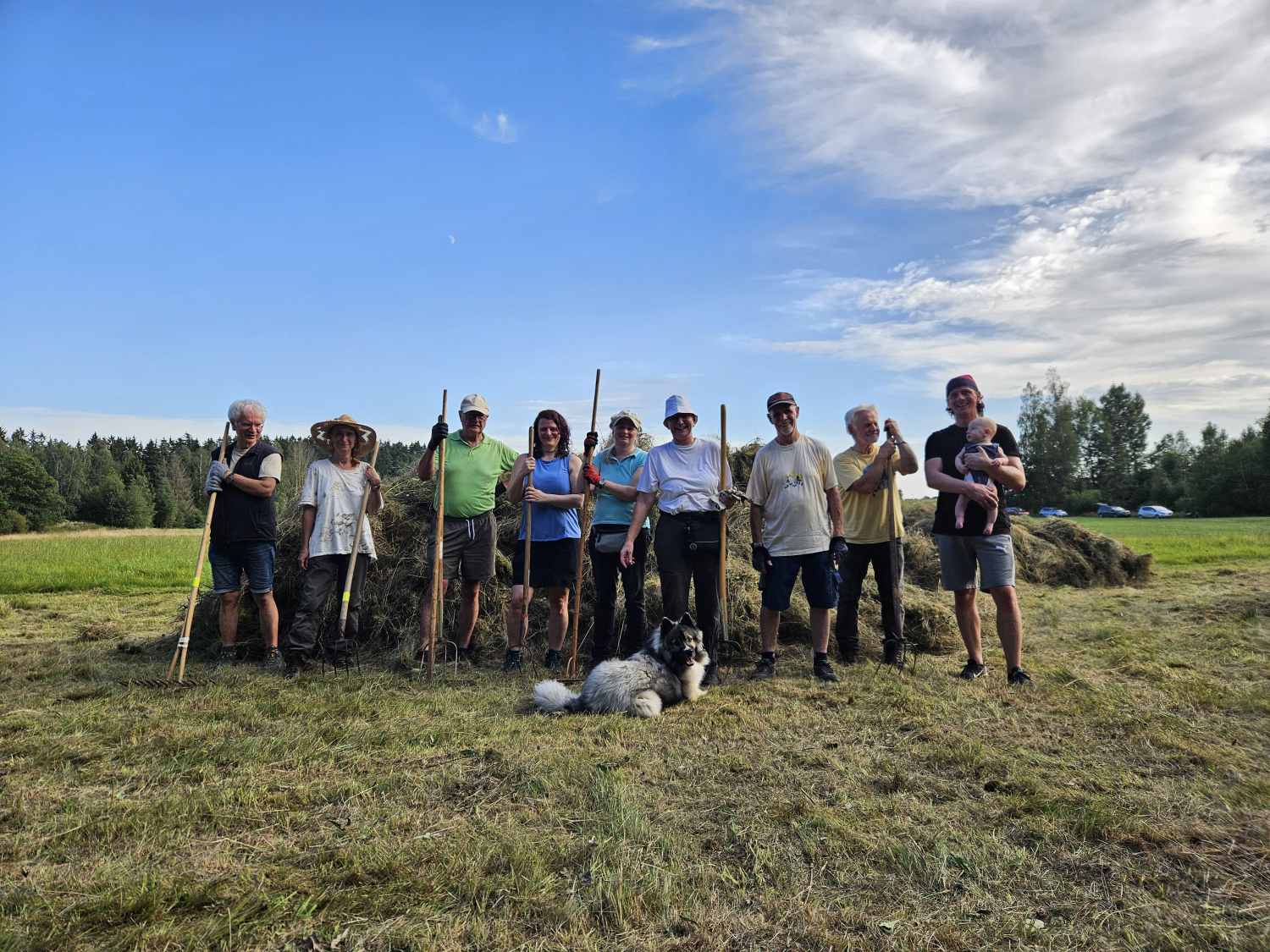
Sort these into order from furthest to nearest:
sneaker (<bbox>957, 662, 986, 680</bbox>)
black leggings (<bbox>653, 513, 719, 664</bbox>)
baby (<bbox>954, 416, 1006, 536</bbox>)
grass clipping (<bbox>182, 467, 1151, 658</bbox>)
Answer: grass clipping (<bbox>182, 467, 1151, 658</bbox>) → black leggings (<bbox>653, 513, 719, 664</bbox>) → sneaker (<bbox>957, 662, 986, 680</bbox>) → baby (<bbox>954, 416, 1006, 536</bbox>)

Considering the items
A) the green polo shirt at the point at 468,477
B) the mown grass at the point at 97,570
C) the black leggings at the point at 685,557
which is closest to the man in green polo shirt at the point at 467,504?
the green polo shirt at the point at 468,477

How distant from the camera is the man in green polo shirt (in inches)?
235

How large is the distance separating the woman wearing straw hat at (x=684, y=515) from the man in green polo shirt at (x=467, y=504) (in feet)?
4.39

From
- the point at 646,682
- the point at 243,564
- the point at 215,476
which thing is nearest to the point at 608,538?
the point at 646,682

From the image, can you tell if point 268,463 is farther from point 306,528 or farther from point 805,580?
point 805,580

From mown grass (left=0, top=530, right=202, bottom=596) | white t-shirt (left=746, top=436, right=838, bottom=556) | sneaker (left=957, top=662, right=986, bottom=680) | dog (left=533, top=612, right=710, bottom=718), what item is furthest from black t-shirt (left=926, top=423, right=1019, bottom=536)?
mown grass (left=0, top=530, right=202, bottom=596)

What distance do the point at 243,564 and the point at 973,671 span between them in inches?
241

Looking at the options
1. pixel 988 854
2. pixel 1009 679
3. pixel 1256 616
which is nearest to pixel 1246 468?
pixel 1256 616

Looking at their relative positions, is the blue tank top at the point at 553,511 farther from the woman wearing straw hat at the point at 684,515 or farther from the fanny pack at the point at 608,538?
the woman wearing straw hat at the point at 684,515

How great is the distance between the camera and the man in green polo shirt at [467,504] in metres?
5.96

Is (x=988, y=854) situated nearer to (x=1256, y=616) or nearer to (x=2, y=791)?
(x=2, y=791)

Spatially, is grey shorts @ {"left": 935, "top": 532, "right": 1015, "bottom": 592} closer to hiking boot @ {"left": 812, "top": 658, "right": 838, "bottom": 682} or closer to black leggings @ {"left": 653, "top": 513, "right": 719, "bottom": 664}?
hiking boot @ {"left": 812, "top": 658, "right": 838, "bottom": 682}

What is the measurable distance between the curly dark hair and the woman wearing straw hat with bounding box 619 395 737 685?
2.87ft

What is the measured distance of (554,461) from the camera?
19.9 ft
